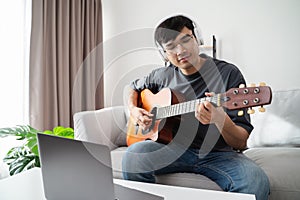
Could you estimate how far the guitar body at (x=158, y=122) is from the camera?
3.92ft

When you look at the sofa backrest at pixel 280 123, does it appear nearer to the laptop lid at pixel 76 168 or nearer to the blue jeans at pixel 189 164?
the blue jeans at pixel 189 164

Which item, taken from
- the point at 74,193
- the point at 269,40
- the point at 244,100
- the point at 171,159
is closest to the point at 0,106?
the point at 171,159

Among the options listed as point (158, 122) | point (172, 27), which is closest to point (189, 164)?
point (158, 122)

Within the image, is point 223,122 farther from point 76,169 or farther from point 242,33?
point 242,33

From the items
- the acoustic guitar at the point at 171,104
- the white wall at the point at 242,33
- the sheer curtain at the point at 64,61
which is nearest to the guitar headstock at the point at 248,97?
the acoustic guitar at the point at 171,104

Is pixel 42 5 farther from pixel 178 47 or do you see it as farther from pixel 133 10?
pixel 178 47

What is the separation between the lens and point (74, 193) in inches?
28.0

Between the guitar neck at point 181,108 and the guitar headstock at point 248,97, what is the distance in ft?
0.10

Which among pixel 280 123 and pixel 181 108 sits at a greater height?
pixel 181 108

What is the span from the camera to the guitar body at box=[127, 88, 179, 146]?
1.19m

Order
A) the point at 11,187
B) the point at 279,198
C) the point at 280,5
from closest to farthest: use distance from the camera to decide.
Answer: the point at 11,187, the point at 279,198, the point at 280,5

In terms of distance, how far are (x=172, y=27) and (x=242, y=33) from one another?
127 cm

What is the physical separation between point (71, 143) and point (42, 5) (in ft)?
5.60

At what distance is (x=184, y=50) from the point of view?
120 cm
